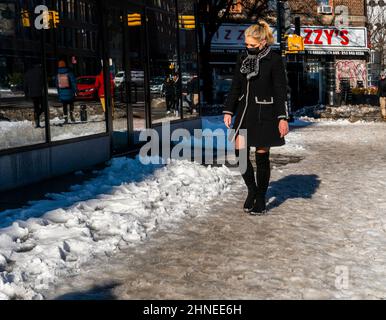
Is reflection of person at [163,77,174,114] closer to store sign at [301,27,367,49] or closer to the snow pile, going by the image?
the snow pile

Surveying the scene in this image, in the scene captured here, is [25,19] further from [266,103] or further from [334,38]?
[334,38]

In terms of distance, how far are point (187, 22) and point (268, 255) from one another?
10962 millimetres

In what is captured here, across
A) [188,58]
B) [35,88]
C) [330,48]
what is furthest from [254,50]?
[330,48]

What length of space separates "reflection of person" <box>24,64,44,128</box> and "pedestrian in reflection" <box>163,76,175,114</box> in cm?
495

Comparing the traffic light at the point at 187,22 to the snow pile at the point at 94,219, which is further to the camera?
the traffic light at the point at 187,22

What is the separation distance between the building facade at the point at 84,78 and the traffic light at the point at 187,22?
6 cm

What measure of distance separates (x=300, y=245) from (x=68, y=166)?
5145 mm

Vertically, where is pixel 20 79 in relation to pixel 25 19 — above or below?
below

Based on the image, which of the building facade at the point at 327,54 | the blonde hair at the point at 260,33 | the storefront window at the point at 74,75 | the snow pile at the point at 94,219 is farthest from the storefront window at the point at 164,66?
the building facade at the point at 327,54

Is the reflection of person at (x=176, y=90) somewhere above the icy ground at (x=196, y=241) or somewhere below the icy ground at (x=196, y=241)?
above

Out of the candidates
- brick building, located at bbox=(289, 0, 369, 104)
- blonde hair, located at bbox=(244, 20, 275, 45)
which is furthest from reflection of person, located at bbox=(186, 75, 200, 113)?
brick building, located at bbox=(289, 0, 369, 104)

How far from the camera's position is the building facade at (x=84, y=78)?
26.6 feet

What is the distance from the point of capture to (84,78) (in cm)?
1011

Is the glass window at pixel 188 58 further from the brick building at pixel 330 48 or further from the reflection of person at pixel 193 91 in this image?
the brick building at pixel 330 48
